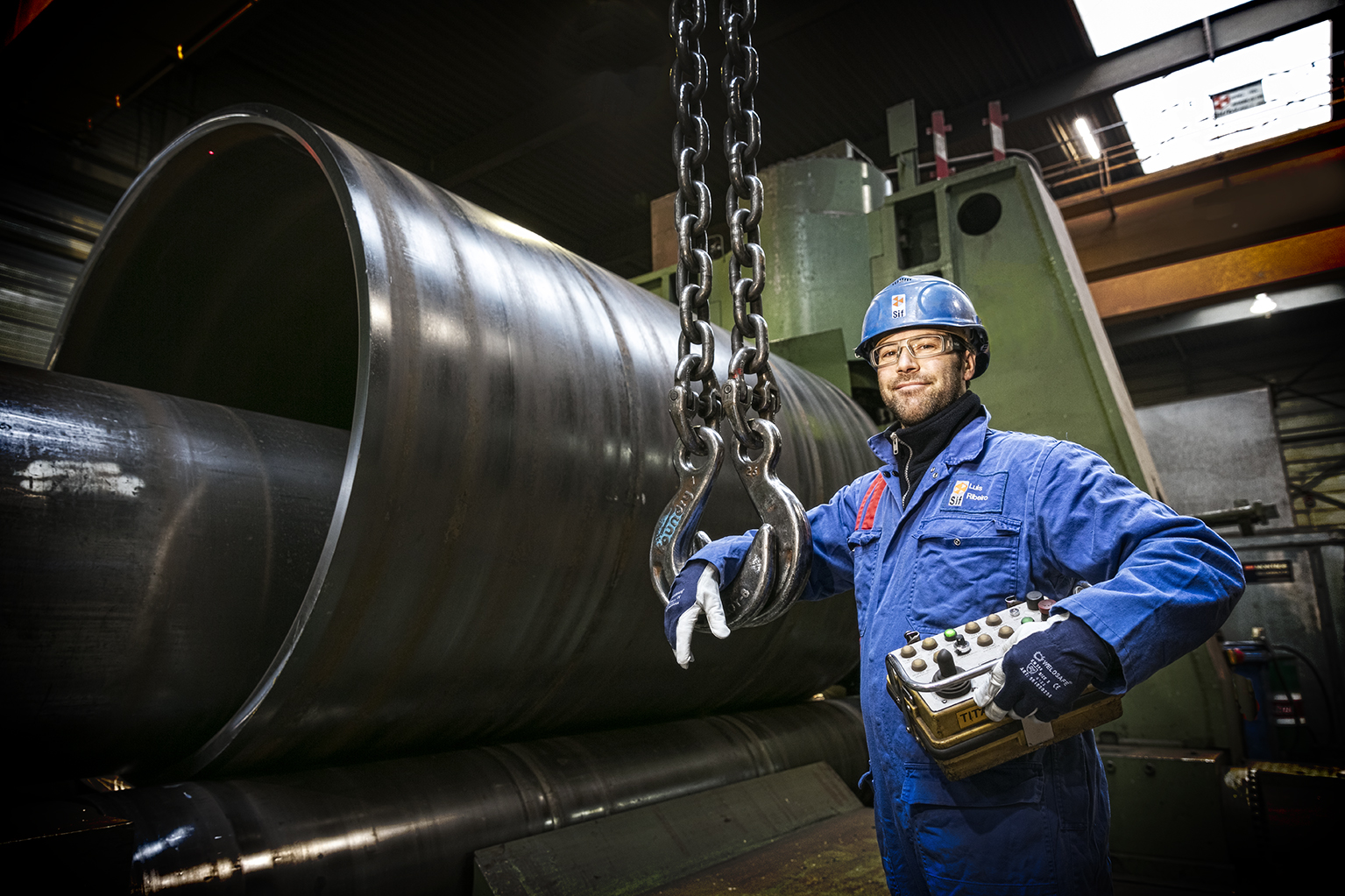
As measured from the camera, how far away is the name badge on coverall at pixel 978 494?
5.08ft

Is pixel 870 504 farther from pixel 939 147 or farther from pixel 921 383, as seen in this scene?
pixel 939 147

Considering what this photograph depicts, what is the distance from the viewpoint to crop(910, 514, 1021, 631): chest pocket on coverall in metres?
1.50

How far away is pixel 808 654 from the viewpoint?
3.11 meters

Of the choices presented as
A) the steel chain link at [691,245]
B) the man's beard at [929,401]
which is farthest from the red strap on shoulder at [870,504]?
the steel chain link at [691,245]

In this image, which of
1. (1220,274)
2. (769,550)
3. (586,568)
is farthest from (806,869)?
(1220,274)

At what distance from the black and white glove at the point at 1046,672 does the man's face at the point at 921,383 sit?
60 centimetres

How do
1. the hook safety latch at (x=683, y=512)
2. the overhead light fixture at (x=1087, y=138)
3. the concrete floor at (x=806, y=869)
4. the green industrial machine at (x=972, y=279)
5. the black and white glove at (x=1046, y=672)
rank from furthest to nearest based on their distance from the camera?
the overhead light fixture at (x=1087, y=138), the green industrial machine at (x=972, y=279), the concrete floor at (x=806, y=869), the hook safety latch at (x=683, y=512), the black and white glove at (x=1046, y=672)

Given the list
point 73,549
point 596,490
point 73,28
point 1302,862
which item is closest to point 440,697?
point 596,490

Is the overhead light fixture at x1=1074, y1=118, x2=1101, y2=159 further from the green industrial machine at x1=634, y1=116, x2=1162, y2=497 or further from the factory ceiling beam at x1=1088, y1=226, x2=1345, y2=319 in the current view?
the green industrial machine at x1=634, y1=116, x2=1162, y2=497

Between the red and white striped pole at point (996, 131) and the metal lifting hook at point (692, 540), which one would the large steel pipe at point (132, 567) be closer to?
the metal lifting hook at point (692, 540)

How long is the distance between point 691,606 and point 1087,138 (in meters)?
11.5

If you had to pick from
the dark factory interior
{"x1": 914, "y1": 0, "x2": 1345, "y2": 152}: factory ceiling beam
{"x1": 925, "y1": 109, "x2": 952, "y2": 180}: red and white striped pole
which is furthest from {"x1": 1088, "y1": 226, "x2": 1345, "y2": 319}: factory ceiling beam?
the dark factory interior

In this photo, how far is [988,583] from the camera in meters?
1.50

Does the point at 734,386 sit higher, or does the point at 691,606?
the point at 734,386
